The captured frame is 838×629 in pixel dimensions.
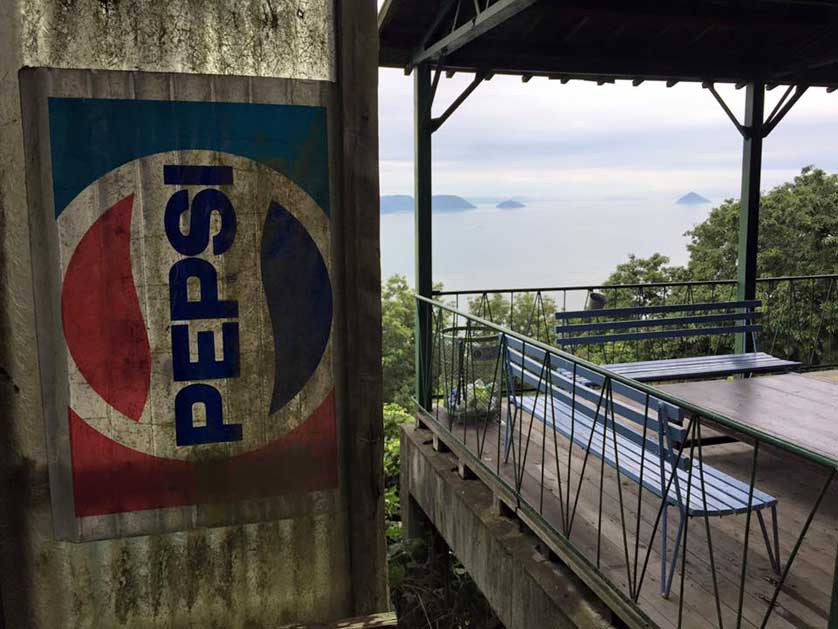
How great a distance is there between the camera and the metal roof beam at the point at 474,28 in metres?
3.93

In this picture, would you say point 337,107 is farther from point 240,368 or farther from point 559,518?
point 559,518

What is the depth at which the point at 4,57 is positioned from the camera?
130 cm

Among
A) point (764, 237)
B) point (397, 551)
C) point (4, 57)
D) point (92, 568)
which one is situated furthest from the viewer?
point (764, 237)

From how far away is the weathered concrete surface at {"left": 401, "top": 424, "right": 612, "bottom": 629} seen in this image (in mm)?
3184

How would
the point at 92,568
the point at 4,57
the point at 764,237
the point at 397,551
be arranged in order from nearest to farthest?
the point at 4,57, the point at 92,568, the point at 397,551, the point at 764,237

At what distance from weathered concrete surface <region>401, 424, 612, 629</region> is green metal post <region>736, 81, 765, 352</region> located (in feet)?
10.5

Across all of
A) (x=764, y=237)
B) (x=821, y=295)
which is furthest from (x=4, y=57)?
(x=764, y=237)

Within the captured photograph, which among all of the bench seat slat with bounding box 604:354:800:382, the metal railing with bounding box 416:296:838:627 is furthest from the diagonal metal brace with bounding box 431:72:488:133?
the bench seat slat with bounding box 604:354:800:382

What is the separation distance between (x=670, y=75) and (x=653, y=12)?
890mm

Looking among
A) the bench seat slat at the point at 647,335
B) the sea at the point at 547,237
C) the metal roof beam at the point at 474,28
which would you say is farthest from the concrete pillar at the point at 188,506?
the sea at the point at 547,237

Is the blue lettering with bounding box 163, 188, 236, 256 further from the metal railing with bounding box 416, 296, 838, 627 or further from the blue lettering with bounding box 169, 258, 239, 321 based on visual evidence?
the metal railing with bounding box 416, 296, 838, 627

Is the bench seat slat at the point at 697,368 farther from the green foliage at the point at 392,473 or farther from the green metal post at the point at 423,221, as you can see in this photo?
the green foliage at the point at 392,473

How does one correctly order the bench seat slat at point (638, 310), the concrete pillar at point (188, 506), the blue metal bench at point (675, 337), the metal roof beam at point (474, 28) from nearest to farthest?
the concrete pillar at point (188, 506) → the metal roof beam at point (474, 28) → the blue metal bench at point (675, 337) → the bench seat slat at point (638, 310)

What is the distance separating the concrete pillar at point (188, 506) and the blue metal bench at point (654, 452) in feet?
4.67
